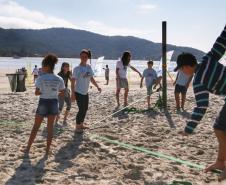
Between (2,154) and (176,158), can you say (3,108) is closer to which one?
(2,154)

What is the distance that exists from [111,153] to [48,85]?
1.41m

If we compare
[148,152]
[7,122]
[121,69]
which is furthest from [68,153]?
[121,69]

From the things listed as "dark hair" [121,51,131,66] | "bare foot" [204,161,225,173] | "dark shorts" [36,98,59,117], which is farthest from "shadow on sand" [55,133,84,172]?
"dark hair" [121,51,131,66]

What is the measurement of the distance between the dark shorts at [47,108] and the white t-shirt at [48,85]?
61 mm

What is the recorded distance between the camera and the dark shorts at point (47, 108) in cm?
641

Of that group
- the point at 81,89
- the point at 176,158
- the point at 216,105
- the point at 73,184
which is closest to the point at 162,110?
the point at 216,105

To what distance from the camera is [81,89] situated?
818 cm

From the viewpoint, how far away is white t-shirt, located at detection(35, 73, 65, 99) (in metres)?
6.42

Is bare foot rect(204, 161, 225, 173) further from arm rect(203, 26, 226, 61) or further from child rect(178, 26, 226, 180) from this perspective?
arm rect(203, 26, 226, 61)

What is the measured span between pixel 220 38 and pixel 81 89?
4.14m

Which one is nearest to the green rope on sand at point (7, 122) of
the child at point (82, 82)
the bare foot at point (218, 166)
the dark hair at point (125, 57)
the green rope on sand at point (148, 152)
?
the child at point (82, 82)

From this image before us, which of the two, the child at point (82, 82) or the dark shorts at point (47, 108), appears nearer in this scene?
the dark shorts at point (47, 108)

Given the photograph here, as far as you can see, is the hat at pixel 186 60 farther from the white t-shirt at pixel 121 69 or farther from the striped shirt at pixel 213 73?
the white t-shirt at pixel 121 69

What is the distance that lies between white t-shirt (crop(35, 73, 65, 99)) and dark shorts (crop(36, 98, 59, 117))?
0.06 m
